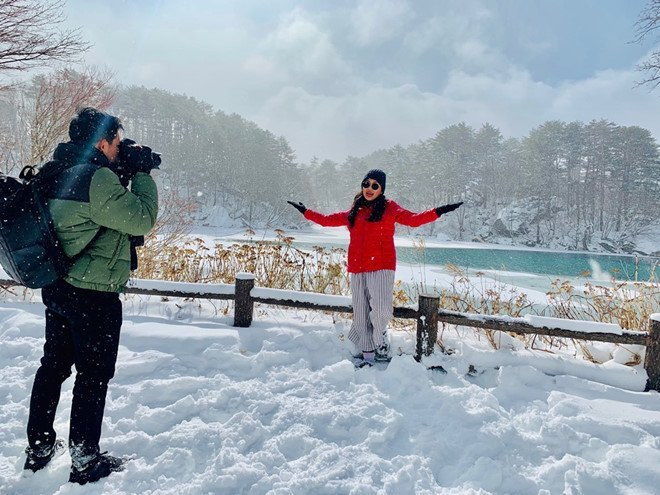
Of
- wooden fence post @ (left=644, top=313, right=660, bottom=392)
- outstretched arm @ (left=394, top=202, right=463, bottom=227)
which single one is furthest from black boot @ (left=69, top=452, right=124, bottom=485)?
wooden fence post @ (left=644, top=313, right=660, bottom=392)

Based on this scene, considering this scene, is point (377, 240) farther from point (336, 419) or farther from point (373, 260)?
point (336, 419)

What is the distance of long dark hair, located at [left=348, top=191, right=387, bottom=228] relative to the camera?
11.8 ft

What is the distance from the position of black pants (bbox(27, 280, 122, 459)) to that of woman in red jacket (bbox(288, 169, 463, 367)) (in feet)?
7.55

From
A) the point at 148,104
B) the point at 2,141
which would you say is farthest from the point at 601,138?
the point at 148,104

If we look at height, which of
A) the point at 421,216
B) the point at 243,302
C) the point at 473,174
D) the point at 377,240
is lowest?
the point at 243,302

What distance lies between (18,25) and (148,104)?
5237 centimetres

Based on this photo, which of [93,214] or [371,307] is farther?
[371,307]

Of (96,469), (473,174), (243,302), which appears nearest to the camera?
(96,469)

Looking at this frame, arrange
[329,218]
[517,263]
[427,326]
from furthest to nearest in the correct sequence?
[517,263], [329,218], [427,326]

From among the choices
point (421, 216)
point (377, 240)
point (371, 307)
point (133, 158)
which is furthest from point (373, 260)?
point (133, 158)

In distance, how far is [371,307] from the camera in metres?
3.67

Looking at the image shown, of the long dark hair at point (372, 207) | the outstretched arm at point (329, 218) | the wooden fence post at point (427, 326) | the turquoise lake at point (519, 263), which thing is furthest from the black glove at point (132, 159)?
the turquoise lake at point (519, 263)

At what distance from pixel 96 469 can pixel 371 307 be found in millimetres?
2540

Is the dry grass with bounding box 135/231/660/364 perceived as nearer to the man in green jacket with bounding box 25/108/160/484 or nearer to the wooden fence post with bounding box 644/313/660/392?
the wooden fence post with bounding box 644/313/660/392
